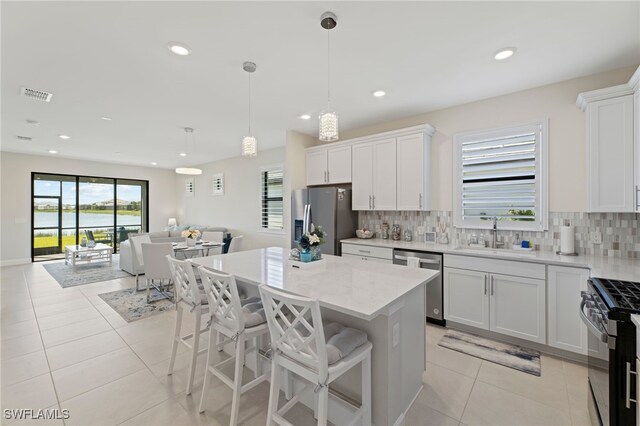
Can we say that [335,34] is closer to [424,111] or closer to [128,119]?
[424,111]

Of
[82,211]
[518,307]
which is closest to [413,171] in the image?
[518,307]

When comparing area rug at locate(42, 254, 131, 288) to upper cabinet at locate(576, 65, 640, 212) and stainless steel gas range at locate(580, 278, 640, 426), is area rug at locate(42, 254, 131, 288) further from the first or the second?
upper cabinet at locate(576, 65, 640, 212)

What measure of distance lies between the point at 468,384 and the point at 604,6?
9.75ft

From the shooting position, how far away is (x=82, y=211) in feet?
26.0

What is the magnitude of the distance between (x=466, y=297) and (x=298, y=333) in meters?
2.42

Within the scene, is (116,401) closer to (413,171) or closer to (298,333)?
(298,333)

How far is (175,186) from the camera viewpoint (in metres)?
9.75

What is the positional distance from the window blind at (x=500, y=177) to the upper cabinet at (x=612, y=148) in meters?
0.56

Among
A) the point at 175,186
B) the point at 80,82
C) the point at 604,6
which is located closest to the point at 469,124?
the point at 604,6

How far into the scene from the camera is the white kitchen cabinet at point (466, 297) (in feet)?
9.80

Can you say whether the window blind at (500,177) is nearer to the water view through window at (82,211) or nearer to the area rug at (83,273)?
the area rug at (83,273)

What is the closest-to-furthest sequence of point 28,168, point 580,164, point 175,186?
point 580,164
point 28,168
point 175,186

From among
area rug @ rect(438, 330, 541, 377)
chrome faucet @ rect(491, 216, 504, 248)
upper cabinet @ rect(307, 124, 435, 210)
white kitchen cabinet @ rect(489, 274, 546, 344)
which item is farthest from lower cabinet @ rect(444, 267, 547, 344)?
upper cabinet @ rect(307, 124, 435, 210)

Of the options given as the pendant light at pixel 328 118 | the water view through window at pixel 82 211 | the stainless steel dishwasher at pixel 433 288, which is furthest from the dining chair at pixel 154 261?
the water view through window at pixel 82 211
